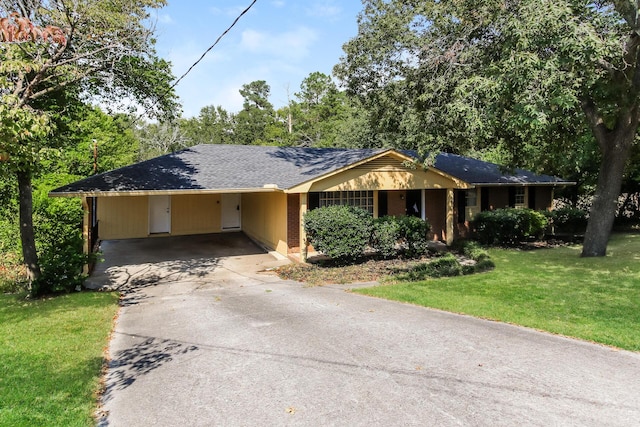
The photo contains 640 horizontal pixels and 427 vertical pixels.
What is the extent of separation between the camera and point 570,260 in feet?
40.4

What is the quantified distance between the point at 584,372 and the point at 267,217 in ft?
40.0

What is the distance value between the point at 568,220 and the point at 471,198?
17.6 feet

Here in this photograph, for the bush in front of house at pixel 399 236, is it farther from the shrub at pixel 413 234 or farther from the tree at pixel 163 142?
the tree at pixel 163 142

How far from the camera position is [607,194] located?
12.3 m

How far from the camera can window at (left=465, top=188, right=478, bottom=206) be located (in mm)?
17500

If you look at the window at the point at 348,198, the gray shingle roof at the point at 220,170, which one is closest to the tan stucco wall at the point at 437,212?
the window at the point at 348,198

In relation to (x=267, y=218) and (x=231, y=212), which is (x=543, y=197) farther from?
(x=231, y=212)

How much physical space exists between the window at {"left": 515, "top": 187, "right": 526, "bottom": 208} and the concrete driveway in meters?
13.5

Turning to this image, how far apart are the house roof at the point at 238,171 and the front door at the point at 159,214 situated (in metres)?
2.49

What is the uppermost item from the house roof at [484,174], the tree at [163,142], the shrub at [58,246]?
the tree at [163,142]

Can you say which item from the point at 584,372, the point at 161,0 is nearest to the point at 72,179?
the point at 161,0

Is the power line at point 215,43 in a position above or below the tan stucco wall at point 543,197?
above

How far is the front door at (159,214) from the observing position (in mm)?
17688

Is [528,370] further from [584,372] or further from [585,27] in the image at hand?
[585,27]
